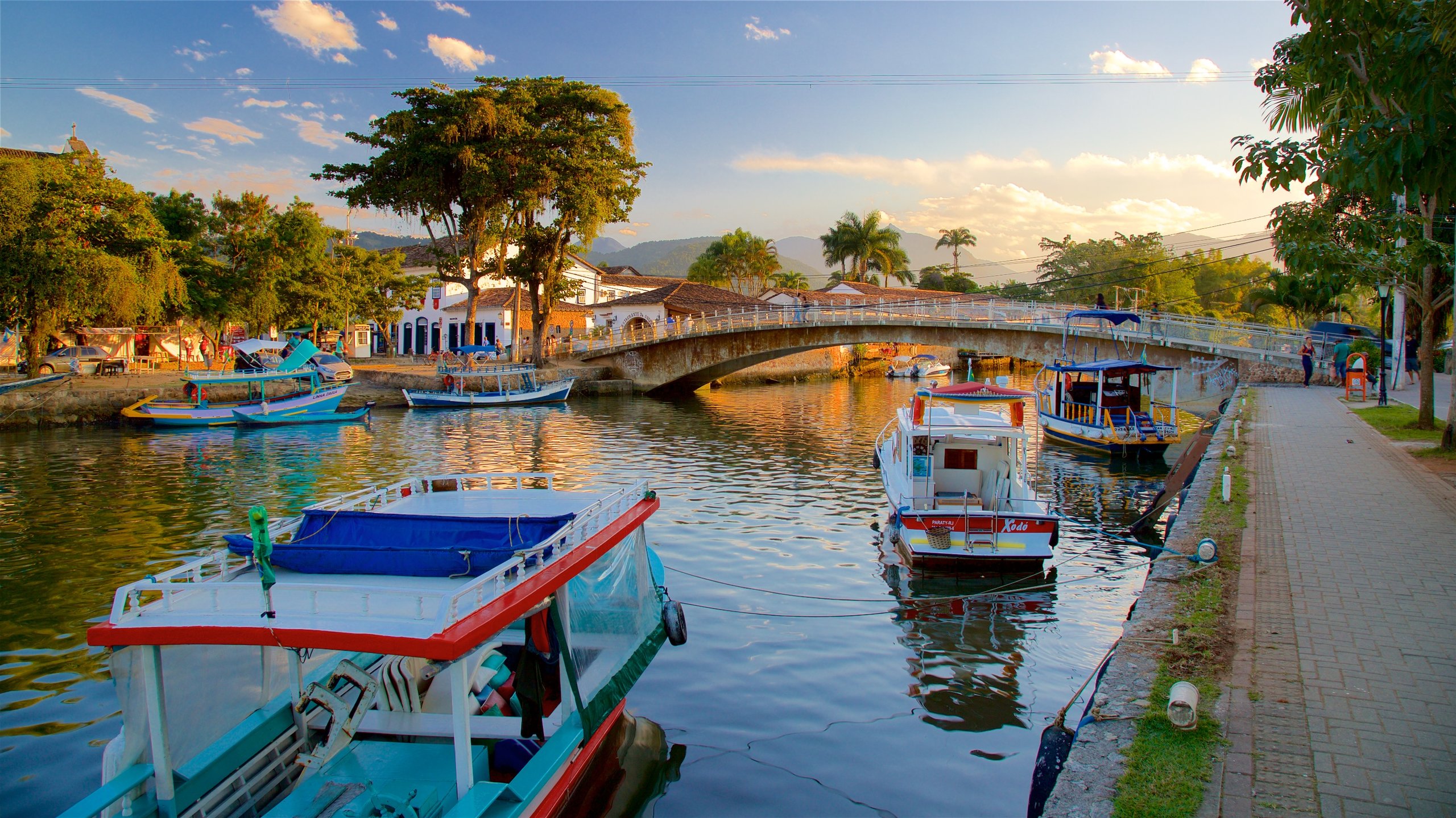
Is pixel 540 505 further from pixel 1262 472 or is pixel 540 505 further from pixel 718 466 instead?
pixel 718 466

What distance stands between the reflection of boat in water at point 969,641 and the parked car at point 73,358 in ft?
132

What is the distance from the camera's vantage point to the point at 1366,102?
32.4ft

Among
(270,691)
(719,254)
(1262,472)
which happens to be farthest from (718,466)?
(719,254)

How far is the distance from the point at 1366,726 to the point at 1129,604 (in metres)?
6.14

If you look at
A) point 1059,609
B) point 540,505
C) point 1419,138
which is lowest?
point 1059,609

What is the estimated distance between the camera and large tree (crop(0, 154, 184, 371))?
1142 inches

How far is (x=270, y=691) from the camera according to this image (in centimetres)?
616

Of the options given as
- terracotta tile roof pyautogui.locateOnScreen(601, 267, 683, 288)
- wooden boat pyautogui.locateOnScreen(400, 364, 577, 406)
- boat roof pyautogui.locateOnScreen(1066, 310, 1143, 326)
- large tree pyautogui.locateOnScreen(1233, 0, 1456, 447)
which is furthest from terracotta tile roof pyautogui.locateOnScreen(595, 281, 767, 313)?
large tree pyautogui.locateOnScreen(1233, 0, 1456, 447)

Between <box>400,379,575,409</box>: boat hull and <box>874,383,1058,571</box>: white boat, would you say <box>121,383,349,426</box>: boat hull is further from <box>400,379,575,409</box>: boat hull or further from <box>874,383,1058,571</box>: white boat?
<box>874,383,1058,571</box>: white boat

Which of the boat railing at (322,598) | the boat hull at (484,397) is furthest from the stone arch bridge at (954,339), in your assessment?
the boat railing at (322,598)

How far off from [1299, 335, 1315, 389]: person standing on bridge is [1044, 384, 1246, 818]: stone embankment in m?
26.2

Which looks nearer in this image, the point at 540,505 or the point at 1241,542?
the point at 540,505

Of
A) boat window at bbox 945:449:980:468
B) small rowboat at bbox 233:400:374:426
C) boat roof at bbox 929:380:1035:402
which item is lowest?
small rowboat at bbox 233:400:374:426

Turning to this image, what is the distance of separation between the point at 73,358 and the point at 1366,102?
4706cm
